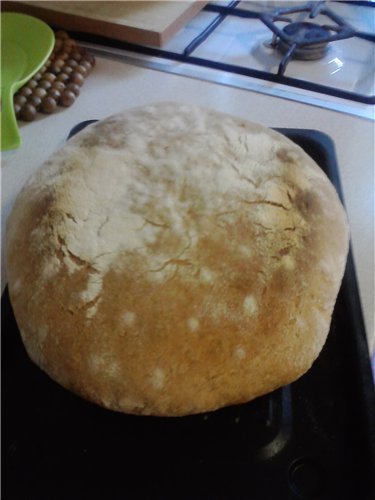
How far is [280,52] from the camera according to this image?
3.18 feet

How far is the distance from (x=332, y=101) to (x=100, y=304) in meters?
0.60

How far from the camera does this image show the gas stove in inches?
35.2

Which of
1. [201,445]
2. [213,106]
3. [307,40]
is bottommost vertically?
[201,445]

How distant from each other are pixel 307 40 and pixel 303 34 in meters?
0.03

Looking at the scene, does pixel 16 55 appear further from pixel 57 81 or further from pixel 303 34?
pixel 303 34

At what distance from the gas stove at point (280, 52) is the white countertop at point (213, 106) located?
24 mm

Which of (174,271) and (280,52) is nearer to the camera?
(174,271)

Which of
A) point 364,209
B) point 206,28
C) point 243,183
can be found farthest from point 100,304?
point 206,28

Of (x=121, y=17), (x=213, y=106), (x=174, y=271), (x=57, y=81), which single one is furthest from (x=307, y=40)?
(x=174, y=271)

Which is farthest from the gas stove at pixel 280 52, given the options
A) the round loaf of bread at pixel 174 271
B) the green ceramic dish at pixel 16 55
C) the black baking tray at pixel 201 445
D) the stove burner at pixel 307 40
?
the black baking tray at pixel 201 445

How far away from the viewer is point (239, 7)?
3.58 feet

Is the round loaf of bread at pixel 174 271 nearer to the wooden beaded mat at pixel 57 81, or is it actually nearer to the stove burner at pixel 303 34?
the wooden beaded mat at pixel 57 81

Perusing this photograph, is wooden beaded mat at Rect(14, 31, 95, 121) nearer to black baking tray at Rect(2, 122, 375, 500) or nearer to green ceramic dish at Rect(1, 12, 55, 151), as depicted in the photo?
green ceramic dish at Rect(1, 12, 55, 151)

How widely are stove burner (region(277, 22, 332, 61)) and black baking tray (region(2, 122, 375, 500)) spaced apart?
1.94 feet
